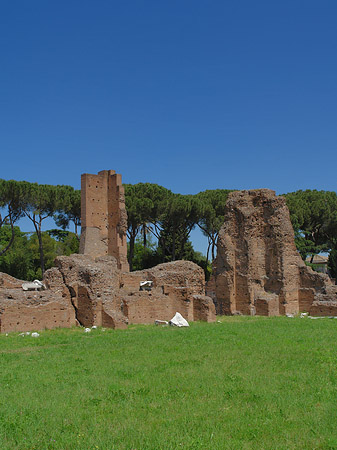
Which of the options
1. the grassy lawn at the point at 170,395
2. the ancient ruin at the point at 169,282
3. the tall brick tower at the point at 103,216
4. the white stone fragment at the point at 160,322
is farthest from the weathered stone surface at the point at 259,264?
the grassy lawn at the point at 170,395

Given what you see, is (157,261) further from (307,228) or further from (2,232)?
(2,232)

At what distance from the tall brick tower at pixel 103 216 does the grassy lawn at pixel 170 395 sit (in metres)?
22.3

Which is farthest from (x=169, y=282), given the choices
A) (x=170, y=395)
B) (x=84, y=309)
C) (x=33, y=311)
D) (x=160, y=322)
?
(x=170, y=395)

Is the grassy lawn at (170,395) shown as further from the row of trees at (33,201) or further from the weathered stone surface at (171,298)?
the row of trees at (33,201)

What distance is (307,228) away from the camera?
3862 centimetres

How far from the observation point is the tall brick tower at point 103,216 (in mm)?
33531

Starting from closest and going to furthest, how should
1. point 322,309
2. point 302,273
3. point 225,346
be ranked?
1. point 225,346
2. point 322,309
3. point 302,273

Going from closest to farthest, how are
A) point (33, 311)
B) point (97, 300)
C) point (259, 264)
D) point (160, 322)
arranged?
point (33, 311)
point (97, 300)
point (160, 322)
point (259, 264)

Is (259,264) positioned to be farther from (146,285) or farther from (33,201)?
(33,201)

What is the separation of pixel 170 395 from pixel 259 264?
1754 centimetres

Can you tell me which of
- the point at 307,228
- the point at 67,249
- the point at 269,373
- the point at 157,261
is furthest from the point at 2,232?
the point at 269,373

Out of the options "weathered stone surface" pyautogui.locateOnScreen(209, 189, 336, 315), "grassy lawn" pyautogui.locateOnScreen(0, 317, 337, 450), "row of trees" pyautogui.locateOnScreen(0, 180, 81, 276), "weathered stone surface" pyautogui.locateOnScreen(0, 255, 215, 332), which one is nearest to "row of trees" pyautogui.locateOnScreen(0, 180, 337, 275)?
"row of trees" pyautogui.locateOnScreen(0, 180, 81, 276)

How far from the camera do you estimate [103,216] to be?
34750 mm

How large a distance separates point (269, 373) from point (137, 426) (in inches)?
126
